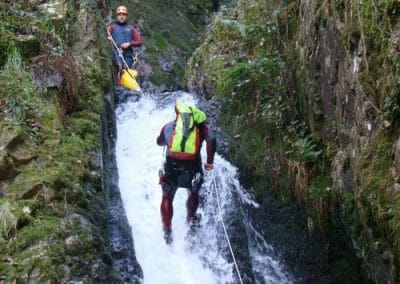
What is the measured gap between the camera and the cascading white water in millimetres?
6547

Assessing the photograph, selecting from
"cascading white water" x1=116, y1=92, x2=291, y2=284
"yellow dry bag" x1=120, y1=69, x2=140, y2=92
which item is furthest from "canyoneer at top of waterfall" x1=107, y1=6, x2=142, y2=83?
"cascading white water" x1=116, y1=92, x2=291, y2=284

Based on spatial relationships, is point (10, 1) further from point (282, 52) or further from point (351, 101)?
point (351, 101)

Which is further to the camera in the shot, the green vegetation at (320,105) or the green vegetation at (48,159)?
the green vegetation at (320,105)

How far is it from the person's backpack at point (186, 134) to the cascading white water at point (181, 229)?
52.3 inches

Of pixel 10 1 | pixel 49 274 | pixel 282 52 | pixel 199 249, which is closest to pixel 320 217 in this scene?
pixel 199 249

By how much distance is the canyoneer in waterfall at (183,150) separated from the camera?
6.14 m

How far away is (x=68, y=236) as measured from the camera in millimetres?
4430

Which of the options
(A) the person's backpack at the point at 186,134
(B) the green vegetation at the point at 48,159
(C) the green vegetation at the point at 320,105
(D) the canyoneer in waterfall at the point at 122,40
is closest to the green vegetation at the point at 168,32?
(D) the canyoneer in waterfall at the point at 122,40

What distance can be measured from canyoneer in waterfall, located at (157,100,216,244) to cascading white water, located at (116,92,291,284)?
0.44 m

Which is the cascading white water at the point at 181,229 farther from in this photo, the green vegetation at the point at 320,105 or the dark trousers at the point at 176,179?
the green vegetation at the point at 320,105

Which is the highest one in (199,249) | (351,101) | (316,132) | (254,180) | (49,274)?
(351,101)

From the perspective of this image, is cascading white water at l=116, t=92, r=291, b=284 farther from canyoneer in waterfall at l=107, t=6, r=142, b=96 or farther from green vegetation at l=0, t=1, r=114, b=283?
canyoneer in waterfall at l=107, t=6, r=142, b=96

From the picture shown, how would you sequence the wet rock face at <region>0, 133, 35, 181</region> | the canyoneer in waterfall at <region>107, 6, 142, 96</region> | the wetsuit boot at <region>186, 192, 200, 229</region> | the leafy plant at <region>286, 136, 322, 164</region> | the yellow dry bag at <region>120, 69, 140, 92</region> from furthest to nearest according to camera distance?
1. the canyoneer in waterfall at <region>107, 6, 142, 96</region>
2. the yellow dry bag at <region>120, 69, 140, 92</region>
3. the wetsuit boot at <region>186, 192, 200, 229</region>
4. the leafy plant at <region>286, 136, 322, 164</region>
5. the wet rock face at <region>0, 133, 35, 181</region>

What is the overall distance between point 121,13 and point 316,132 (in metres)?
6.22
